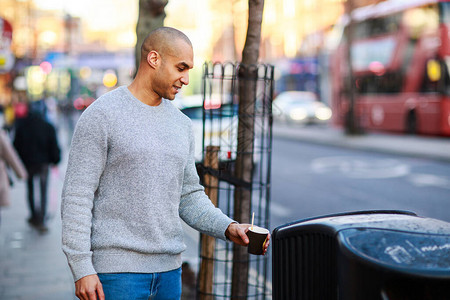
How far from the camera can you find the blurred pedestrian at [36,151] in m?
8.05

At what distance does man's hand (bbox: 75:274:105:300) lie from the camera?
218 cm

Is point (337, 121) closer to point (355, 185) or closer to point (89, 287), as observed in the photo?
point (355, 185)

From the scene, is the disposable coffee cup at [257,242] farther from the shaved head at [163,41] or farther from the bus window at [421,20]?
the bus window at [421,20]

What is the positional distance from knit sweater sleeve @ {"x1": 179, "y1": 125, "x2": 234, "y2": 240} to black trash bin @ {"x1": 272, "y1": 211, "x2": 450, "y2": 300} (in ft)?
0.82

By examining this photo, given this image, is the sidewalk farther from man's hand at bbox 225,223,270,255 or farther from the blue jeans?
the blue jeans

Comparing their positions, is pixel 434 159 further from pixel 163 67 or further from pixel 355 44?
pixel 163 67

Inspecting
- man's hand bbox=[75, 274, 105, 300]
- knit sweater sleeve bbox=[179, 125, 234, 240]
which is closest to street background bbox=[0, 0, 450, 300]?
knit sweater sleeve bbox=[179, 125, 234, 240]

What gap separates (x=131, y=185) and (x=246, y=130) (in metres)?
2.02

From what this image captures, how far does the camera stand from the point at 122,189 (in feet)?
7.45

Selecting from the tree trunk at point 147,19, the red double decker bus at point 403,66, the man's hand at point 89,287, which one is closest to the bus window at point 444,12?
the red double decker bus at point 403,66

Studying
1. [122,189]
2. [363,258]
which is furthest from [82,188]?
[363,258]

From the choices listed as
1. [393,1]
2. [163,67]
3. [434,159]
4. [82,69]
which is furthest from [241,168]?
[82,69]

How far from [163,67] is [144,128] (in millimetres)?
237

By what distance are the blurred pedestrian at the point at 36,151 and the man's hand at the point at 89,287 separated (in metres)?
5.99
